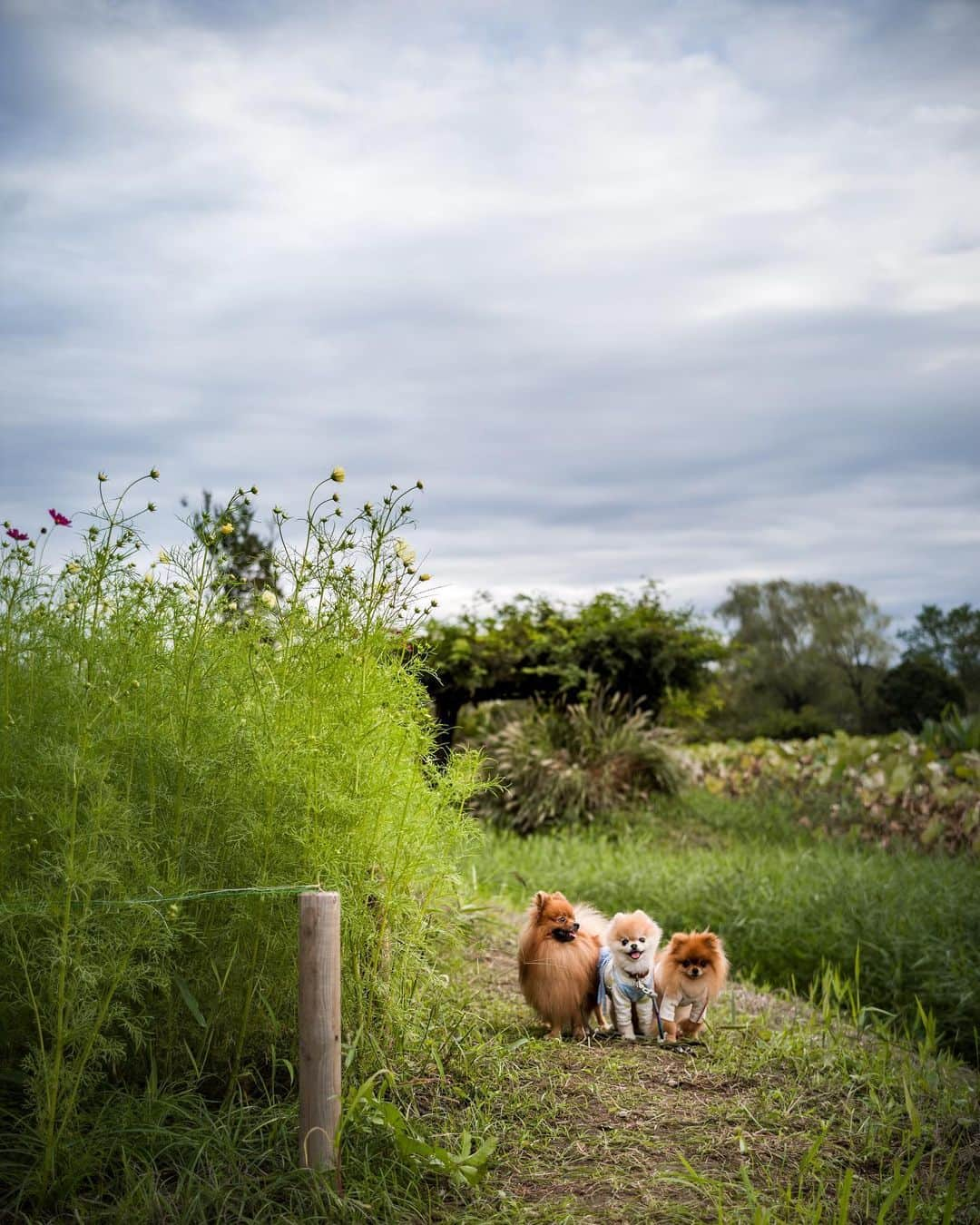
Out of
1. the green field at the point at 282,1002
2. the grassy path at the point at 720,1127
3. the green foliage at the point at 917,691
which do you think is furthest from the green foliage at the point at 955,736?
the green foliage at the point at 917,691

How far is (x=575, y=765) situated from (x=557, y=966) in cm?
644

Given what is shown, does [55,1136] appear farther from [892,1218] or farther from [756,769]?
[756,769]

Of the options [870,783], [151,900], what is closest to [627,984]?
[151,900]

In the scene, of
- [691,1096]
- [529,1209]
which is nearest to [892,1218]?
A: [691,1096]

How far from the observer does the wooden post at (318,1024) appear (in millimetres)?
2920

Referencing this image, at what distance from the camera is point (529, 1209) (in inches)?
117

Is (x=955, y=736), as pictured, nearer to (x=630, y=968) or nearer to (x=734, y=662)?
(x=630, y=968)

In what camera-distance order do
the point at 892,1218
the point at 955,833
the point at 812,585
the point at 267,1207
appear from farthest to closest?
1. the point at 812,585
2. the point at 955,833
3. the point at 892,1218
4. the point at 267,1207

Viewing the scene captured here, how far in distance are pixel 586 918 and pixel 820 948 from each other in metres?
2.75

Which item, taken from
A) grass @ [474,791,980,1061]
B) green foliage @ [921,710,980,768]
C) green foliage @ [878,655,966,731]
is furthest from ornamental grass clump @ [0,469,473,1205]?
green foliage @ [878,655,966,731]

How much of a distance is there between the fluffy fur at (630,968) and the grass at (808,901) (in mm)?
1644

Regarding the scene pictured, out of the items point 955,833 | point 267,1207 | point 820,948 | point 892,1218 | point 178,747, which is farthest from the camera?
point 955,833

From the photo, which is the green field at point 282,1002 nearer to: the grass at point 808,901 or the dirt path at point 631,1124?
the dirt path at point 631,1124

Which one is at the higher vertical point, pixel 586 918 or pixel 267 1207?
pixel 586 918
